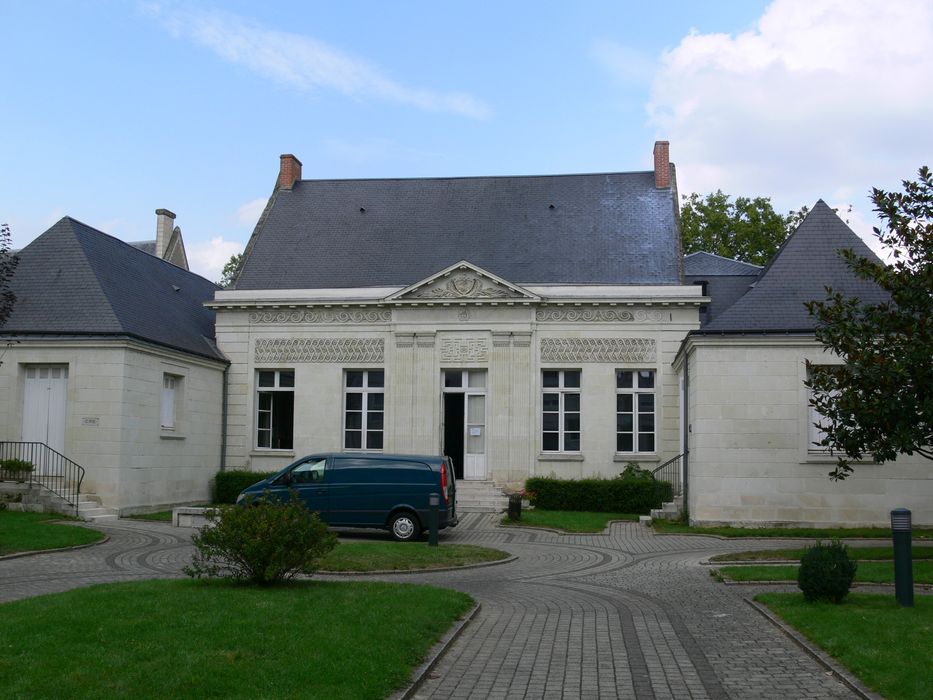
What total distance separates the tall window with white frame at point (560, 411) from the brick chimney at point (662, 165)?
26.3ft

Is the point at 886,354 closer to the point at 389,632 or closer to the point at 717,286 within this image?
the point at 389,632

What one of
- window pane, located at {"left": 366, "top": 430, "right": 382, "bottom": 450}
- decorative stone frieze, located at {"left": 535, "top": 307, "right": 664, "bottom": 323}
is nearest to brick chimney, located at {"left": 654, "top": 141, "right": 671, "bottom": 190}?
decorative stone frieze, located at {"left": 535, "top": 307, "right": 664, "bottom": 323}

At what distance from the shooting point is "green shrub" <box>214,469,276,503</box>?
28.1m

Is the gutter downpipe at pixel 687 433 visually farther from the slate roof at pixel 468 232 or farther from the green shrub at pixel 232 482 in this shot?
the green shrub at pixel 232 482

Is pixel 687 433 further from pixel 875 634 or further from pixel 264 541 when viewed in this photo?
pixel 264 541

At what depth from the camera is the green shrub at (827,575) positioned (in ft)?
36.1

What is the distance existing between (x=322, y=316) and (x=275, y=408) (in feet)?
11.2

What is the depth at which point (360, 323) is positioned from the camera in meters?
29.6

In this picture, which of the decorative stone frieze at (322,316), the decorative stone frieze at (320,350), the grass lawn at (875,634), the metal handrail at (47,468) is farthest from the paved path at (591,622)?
the decorative stone frieze at (322,316)

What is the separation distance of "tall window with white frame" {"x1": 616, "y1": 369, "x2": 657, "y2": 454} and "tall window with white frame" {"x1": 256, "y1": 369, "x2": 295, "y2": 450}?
10.3m

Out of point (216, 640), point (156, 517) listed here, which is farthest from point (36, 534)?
point (216, 640)

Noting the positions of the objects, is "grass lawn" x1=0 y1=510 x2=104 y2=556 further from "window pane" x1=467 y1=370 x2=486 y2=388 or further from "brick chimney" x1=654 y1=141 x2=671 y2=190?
"brick chimney" x1=654 y1=141 x2=671 y2=190

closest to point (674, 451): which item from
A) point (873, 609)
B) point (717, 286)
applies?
point (717, 286)

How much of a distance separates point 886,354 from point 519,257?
1792 cm
